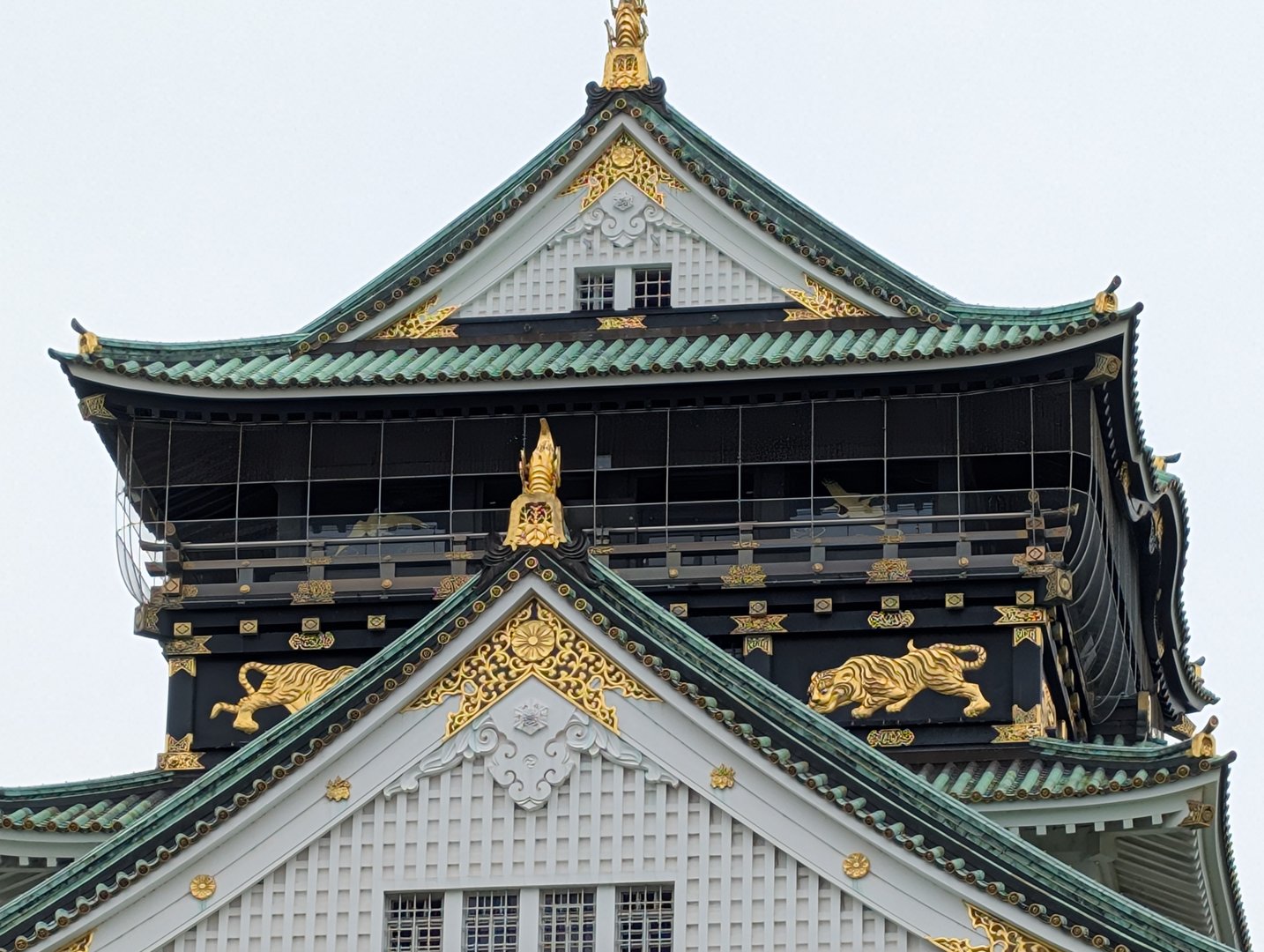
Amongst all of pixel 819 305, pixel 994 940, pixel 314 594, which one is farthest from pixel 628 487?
pixel 994 940

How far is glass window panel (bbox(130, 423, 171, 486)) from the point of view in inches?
1667

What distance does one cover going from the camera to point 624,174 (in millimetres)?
43875

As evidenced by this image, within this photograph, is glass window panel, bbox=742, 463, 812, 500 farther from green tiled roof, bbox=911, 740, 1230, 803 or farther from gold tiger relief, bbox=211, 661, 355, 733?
gold tiger relief, bbox=211, 661, 355, 733

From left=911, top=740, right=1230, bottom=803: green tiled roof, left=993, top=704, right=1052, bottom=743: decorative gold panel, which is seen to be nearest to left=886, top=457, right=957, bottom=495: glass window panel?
left=993, top=704, right=1052, bottom=743: decorative gold panel

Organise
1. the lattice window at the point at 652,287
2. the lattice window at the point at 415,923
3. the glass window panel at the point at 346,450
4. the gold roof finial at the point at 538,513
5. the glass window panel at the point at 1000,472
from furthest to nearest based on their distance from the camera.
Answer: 1. the lattice window at the point at 652,287
2. the glass window panel at the point at 346,450
3. the glass window panel at the point at 1000,472
4. the gold roof finial at the point at 538,513
5. the lattice window at the point at 415,923

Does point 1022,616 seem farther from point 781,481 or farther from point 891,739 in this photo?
point 781,481

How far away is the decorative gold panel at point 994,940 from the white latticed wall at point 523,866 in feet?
4.56

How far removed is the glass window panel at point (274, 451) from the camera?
139ft

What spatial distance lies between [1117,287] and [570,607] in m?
10.1

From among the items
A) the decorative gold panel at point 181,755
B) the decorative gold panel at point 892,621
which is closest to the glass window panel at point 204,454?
the decorative gold panel at point 181,755

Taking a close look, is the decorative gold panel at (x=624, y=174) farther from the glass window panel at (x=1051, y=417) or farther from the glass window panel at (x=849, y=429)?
the glass window panel at (x=1051, y=417)

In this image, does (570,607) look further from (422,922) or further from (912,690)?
(912,690)

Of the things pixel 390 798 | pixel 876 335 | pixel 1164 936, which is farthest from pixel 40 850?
pixel 1164 936

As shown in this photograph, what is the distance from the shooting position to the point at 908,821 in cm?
3084
